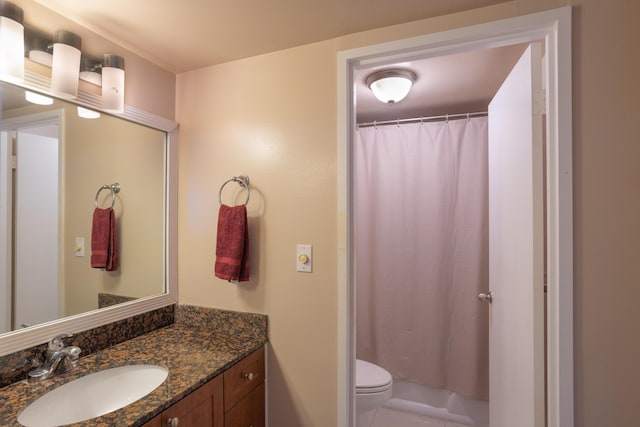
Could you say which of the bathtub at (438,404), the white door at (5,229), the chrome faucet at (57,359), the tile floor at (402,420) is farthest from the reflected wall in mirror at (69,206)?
the bathtub at (438,404)

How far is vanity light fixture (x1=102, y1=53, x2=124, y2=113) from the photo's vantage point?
4.29ft

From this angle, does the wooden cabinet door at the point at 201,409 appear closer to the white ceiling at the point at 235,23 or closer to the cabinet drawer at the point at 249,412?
the cabinet drawer at the point at 249,412

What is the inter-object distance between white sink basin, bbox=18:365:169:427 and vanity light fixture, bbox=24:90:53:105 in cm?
103

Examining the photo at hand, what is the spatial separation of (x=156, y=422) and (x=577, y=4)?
1918 mm

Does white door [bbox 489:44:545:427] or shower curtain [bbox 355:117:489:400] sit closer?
white door [bbox 489:44:545:427]

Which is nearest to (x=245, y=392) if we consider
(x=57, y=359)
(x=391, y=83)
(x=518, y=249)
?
(x=57, y=359)

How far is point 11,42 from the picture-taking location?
3.30ft

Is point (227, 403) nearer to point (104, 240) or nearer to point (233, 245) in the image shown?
point (233, 245)

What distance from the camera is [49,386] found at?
1.02m

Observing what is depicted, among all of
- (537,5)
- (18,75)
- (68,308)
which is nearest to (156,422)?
(68,308)

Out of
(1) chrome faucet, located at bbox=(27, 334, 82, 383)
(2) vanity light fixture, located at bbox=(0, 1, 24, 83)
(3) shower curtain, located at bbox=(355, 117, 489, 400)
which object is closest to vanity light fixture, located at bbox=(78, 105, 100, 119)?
(2) vanity light fixture, located at bbox=(0, 1, 24, 83)

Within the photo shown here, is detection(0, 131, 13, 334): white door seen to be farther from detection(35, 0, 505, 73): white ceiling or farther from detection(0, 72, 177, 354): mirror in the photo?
detection(35, 0, 505, 73): white ceiling

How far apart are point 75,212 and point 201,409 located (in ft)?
3.14

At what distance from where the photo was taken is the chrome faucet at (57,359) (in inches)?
41.8
